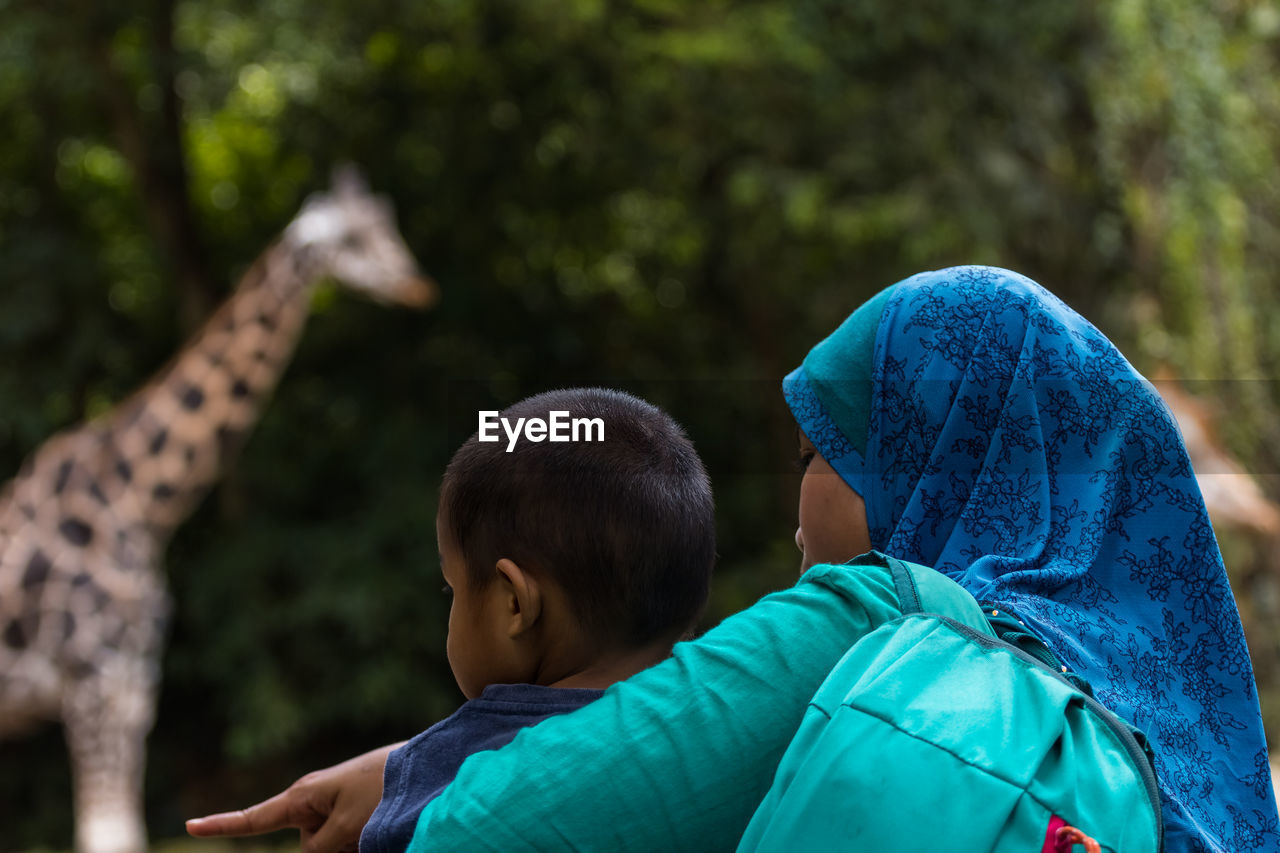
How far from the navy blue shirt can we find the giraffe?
4.36 meters

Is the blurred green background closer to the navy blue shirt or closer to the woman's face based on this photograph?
the woman's face

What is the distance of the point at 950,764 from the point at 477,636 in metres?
0.35

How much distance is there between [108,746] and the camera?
203 inches

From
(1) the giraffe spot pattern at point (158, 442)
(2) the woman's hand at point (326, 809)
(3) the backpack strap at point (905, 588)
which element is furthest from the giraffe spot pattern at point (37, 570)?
(3) the backpack strap at point (905, 588)

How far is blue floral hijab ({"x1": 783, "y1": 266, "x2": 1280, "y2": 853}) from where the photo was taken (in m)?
1.05

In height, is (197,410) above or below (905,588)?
below

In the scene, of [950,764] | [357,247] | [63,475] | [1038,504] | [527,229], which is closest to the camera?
[950,764]

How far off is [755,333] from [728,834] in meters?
5.85

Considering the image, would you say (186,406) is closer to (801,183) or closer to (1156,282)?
(801,183)

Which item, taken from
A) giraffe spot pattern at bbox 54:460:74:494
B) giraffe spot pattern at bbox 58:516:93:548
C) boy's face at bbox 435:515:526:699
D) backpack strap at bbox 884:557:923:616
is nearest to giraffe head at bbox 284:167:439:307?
giraffe spot pattern at bbox 54:460:74:494

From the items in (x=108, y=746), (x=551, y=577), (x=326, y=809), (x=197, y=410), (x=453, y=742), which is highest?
(x=551, y=577)

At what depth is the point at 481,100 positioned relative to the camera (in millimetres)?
7051

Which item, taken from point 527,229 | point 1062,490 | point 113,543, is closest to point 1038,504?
point 1062,490

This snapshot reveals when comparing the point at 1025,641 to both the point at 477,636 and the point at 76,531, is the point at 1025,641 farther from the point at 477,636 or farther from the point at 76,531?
the point at 76,531
